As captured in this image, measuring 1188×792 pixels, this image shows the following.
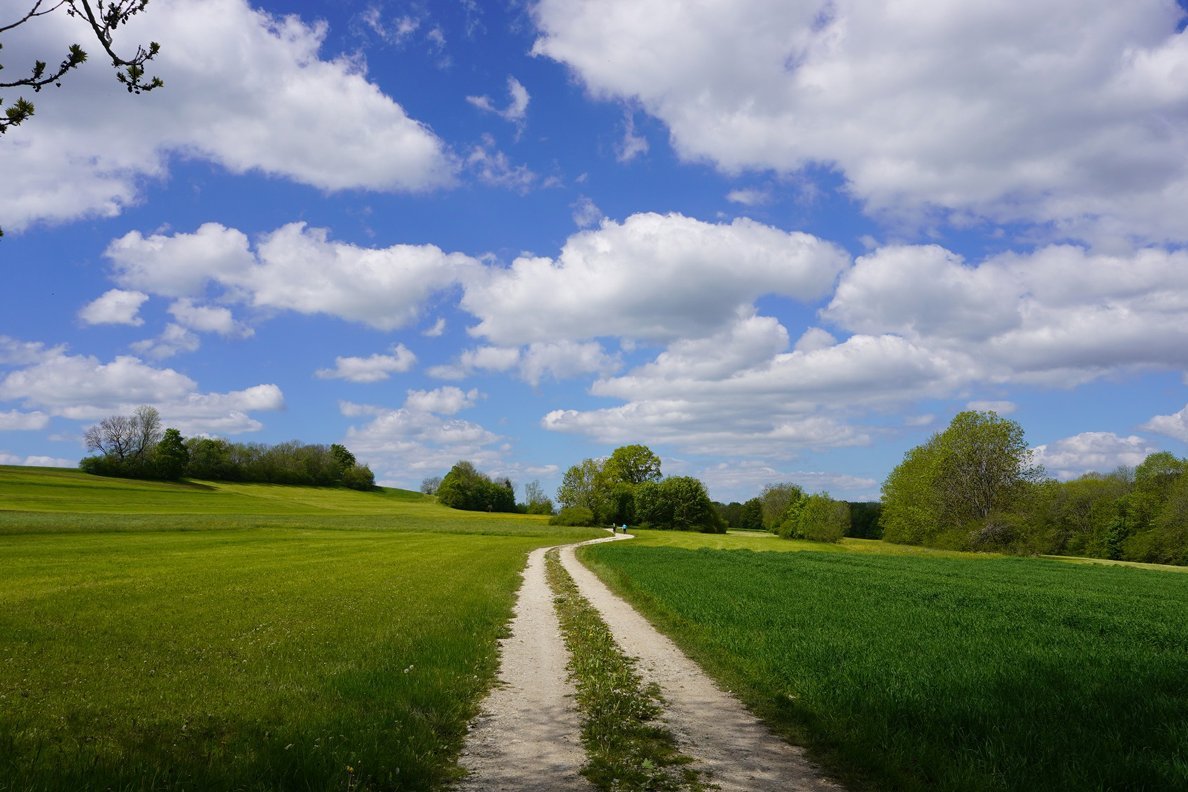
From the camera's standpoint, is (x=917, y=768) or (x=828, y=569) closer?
(x=917, y=768)

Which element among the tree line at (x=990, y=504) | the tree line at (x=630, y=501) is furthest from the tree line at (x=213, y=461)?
the tree line at (x=990, y=504)

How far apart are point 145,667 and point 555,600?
12249 millimetres

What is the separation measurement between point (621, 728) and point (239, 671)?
6.47 m

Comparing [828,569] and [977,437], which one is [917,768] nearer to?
[828,569]

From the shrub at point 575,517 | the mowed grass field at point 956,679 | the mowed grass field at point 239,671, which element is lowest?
the shrub at point 575,517

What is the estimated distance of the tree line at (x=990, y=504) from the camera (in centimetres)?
6181

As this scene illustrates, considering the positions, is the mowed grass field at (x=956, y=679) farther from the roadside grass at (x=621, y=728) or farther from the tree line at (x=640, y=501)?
the tree line at (x=640, y=501)

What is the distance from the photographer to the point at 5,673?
10320mm

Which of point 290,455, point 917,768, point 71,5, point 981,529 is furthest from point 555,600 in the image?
point 290,455

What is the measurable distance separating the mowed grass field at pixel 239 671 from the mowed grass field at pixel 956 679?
14.7 feet

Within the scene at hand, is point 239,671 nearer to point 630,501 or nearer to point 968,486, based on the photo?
point 968,486

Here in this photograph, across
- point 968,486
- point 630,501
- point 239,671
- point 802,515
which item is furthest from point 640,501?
point 239,671

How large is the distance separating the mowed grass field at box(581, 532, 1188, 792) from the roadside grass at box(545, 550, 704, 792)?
1608mm

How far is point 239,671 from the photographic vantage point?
34.7ft
